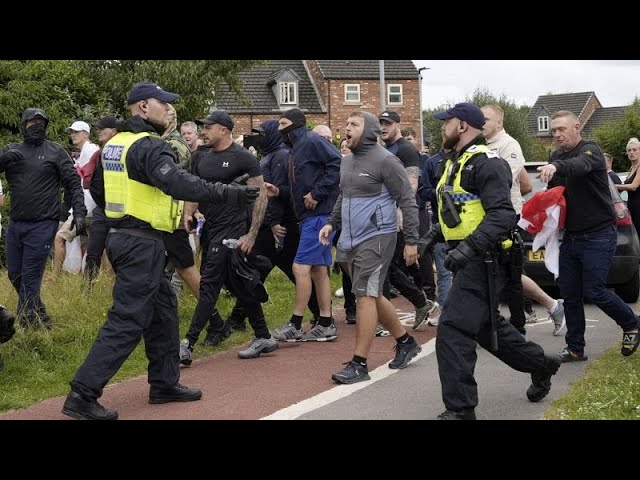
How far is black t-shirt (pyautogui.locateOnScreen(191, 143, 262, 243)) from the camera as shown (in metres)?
8.68

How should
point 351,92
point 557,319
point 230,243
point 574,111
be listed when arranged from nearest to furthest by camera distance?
point 230,243 < point 557,319 < point 351,92 < point 574,111

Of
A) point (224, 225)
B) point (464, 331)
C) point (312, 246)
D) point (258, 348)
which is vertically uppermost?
point (224, 225)

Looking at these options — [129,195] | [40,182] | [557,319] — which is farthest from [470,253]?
[40,182]

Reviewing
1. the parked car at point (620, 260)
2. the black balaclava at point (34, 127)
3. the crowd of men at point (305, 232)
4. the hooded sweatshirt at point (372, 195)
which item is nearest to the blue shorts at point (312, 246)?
the crowd of men at point (305, 232)

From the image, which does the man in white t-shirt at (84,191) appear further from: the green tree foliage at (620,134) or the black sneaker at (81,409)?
the green tree foliage at (620,134)

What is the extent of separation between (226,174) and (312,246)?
1.23 meters

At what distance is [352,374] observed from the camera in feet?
24.7

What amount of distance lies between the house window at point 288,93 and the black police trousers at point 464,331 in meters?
51.1

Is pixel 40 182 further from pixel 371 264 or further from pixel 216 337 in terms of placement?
pixel 371 264

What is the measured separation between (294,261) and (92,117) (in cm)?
857

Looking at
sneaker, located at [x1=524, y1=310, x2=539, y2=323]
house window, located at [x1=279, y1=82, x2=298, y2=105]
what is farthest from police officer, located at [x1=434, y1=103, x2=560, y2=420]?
house window, located at [x1=279, y1=82, x2=298, y2=105]

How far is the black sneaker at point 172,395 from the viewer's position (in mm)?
7039

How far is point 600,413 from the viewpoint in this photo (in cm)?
612

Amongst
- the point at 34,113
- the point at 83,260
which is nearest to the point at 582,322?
the point at 34,113
